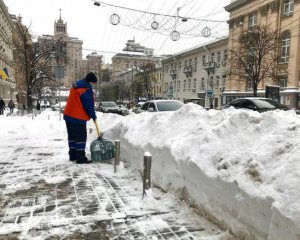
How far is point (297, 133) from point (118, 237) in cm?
217

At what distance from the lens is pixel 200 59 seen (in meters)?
49.8

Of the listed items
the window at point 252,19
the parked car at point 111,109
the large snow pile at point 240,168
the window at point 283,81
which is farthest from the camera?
the window at point 252,19

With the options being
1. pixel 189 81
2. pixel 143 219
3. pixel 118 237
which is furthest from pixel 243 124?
pixel 189 81

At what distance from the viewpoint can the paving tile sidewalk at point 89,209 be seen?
3.34m

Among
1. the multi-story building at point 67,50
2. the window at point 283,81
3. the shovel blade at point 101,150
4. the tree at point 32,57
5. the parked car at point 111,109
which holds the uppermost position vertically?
the multi-story building at point 67,50

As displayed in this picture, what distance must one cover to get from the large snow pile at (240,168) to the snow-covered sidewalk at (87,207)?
0.99 feet

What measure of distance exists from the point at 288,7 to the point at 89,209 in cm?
3404

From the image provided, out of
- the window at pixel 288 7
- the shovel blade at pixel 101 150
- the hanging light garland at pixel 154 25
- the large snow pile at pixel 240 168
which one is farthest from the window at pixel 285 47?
the large snow pile at pixel 240 168

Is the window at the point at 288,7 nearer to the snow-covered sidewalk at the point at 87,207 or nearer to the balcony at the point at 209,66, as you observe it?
the balcony at the point at 209,66

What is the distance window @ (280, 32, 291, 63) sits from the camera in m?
31.1

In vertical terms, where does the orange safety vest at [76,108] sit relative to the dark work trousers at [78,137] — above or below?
above

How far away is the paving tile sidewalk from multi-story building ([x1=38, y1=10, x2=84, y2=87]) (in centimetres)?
1361

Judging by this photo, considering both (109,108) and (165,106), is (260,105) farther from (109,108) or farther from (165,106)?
(109,108)

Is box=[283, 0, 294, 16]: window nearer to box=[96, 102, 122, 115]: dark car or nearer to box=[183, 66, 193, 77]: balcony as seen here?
box=[96, 102, 122, 115]: dark car
